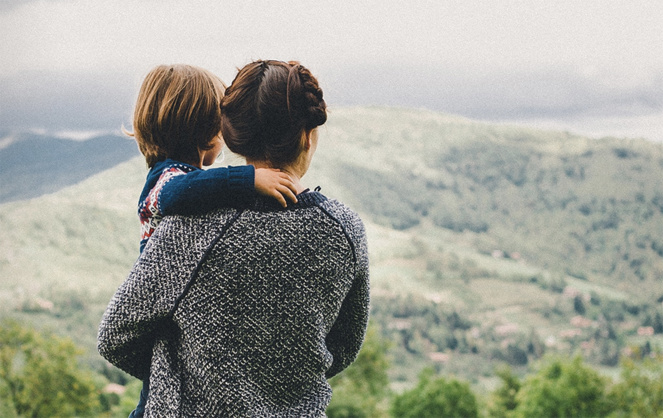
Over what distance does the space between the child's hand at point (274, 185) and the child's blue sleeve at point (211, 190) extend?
0.07 ft

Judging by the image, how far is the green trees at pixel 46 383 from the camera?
3212cm

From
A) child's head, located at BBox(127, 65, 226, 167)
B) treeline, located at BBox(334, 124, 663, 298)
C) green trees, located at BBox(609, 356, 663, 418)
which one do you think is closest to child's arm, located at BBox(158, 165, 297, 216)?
child's head, located at BBox(127, 65, 226, 167)

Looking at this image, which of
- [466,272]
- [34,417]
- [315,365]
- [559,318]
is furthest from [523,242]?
[315,365]

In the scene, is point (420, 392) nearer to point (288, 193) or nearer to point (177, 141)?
point (177, 141)

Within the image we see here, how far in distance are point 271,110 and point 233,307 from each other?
638 mm

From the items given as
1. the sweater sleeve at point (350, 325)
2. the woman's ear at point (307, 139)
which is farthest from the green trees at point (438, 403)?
the woman's ear at point (307, 139)

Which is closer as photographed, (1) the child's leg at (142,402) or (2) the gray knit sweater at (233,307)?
(2) the gray knit sweater at (233,307)

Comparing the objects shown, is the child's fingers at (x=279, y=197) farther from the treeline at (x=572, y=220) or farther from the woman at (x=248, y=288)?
the treeline at (x=572, y=220)

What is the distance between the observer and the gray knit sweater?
213 centimetres

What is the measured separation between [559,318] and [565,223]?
62.6m

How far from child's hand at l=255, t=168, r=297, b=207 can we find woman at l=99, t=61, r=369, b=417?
2.0 inches

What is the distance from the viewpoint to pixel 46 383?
32.3m

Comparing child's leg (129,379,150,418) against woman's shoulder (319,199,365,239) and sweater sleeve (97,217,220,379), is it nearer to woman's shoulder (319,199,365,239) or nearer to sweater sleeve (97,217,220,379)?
sweater sleeve (97,217,220,379)

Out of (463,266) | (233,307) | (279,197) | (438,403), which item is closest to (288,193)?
(279,197)
